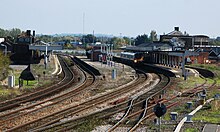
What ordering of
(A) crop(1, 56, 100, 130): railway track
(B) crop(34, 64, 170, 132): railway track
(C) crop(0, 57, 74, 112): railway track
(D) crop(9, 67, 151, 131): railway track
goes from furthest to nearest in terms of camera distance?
(C) crop(0, 57, 74, 112): railway track < (A) crop(1, 56, 100, 130): railway track < (D) crop(9, 67, 151, 131): railway track < (B) crop(34, 64, 170, 132): railway track

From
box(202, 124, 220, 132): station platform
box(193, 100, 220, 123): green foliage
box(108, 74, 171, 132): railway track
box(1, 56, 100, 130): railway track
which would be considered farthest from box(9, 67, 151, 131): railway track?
box(202, 124, 220, 132): station platform

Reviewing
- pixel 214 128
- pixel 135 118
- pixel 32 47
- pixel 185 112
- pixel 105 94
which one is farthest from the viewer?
pixel 32 47

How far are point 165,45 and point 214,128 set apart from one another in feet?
200

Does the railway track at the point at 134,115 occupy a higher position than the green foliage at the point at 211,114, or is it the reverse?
the green foliage at the point at 211,114

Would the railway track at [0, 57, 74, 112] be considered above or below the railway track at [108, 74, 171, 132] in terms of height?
above

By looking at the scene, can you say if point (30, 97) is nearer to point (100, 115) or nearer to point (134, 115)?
point (100, 115)

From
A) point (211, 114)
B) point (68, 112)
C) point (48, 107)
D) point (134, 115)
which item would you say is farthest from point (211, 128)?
point (48, 107)

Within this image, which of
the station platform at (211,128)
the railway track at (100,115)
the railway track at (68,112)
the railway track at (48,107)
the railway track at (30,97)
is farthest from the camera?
the railway track at (30,97)

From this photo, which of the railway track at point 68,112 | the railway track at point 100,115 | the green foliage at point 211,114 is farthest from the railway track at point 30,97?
the green foliage at point 211,114

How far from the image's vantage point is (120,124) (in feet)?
59.1

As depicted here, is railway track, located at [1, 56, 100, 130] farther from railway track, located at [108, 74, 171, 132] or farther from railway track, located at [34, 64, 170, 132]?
railway track, located at [108, 74, 171, 132]

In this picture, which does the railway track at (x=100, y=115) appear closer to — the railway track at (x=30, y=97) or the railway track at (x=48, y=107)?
the railway track at (x=48, y=107)

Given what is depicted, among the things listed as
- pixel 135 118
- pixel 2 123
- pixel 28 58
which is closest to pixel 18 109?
pixel 2 123

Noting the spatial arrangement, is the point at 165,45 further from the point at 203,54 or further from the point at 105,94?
the point at 105,94
